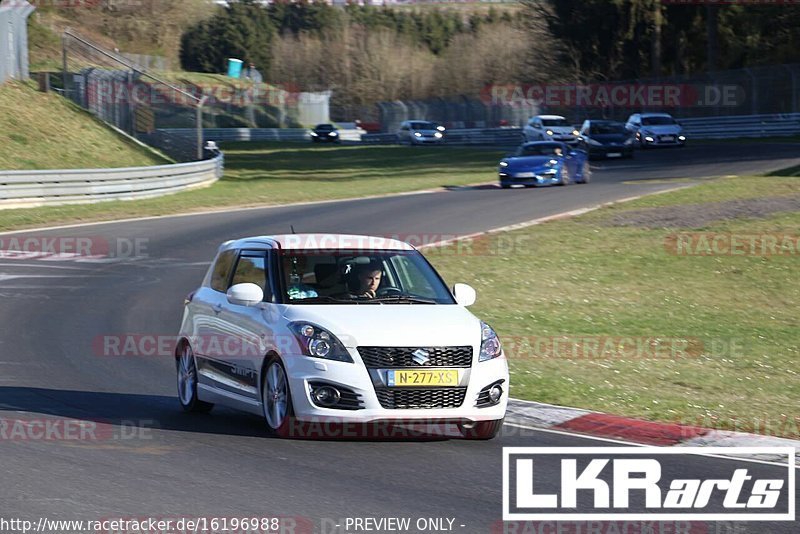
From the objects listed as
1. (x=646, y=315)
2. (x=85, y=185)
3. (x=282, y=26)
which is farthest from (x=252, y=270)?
(x=282, y=26)

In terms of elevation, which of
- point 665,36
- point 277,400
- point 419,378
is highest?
point 665,36

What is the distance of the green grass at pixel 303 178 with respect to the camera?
104 ft

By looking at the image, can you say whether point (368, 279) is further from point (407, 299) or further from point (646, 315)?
point (646, 315)

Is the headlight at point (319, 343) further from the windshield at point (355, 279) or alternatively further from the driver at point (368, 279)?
the driver at point (368, 279)

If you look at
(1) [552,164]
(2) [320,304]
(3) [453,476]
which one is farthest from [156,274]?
(1) [552,164]

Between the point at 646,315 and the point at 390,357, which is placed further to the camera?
the point at 646,315

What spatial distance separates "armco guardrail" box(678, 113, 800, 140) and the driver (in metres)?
52.1

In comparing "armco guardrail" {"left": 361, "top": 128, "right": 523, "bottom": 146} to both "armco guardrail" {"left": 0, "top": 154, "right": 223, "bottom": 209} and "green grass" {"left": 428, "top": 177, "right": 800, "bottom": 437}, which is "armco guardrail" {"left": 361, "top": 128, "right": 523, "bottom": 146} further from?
"green grass" {"left": 428, "top": 177, "right": 800, "bottom": 437}

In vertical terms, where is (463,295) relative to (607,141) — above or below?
above

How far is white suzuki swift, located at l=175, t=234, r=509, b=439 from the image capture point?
9.05 m

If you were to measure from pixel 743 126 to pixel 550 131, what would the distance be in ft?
45.4

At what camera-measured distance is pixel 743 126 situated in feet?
201

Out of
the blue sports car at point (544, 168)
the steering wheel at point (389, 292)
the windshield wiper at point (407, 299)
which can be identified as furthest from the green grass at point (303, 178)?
the windshield wiper at point (407, 299)

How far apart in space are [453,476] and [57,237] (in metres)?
19.5
